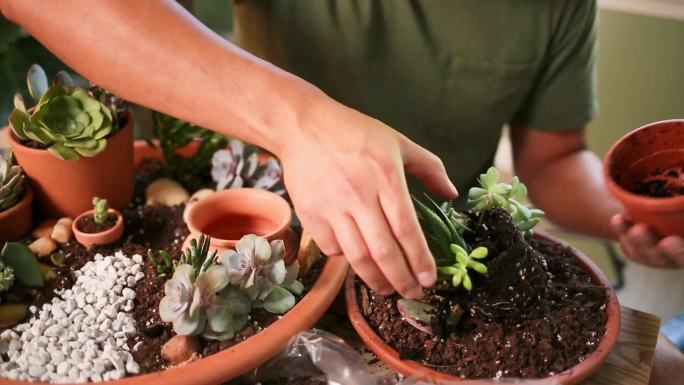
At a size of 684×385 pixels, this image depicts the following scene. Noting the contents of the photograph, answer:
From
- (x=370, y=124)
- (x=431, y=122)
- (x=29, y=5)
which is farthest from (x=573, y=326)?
(x=29, y=5)

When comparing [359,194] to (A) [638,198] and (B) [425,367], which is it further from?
(A) [638,198]

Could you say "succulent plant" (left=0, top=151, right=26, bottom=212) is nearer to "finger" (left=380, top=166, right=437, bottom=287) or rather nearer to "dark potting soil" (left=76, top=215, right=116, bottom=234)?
"dark potting soil" (left=76, top=215, right=116, bottom=234)

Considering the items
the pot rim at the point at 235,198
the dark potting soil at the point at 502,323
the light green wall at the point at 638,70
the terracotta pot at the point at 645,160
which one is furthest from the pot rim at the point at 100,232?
the light green wall at the point at 638,70

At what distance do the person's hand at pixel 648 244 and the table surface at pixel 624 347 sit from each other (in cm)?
7

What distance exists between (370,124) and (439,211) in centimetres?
13

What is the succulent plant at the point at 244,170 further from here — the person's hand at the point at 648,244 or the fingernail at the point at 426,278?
the person's hand at the point at 648,244

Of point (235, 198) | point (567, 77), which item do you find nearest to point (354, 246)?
point (235, 198)

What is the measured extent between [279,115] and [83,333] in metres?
0.30

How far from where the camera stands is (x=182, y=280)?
0.61 metres

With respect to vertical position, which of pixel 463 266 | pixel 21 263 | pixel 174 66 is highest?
pixel 174 66

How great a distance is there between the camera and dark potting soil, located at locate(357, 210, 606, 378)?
2.00 feet

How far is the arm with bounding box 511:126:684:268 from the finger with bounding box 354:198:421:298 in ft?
1.68

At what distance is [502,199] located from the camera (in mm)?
676

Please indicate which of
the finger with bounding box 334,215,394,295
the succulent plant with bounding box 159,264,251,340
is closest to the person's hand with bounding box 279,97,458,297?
the finger with bounding box 334,215,394,295
